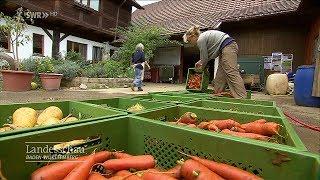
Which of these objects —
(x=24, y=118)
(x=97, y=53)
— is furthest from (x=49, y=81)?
(x=97, y=53)

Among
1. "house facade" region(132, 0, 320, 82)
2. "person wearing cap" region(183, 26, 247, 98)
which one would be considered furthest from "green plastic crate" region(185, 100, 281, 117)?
"house facade" region(132, 0, 320, 82)

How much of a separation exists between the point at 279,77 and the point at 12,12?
13150 millimetres

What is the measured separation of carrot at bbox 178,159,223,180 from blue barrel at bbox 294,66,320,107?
7.07 metres

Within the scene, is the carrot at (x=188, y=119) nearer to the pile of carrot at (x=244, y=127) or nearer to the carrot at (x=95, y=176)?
the pile of carrot at (x=244, y=127)

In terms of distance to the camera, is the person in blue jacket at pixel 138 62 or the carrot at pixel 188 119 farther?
the person in blue jacket at pixel 138 62

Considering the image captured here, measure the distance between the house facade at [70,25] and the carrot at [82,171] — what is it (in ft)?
38.0

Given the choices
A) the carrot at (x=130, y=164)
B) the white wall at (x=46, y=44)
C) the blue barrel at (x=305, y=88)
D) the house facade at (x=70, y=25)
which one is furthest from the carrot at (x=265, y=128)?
the white wall at (x=46, y=44)

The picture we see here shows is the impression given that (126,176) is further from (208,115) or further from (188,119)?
(208,115)

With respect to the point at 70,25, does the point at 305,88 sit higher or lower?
lower

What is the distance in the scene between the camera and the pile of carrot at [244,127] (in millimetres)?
1566

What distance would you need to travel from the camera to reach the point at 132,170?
1146 millimetres

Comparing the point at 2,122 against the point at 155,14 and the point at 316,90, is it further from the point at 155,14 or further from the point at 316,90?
the point at 155,14

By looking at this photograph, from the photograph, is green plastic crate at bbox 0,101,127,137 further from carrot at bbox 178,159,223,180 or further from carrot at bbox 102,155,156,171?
carrot at bbox 178,159,223,180

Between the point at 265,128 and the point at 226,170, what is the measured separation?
702 millimetres
